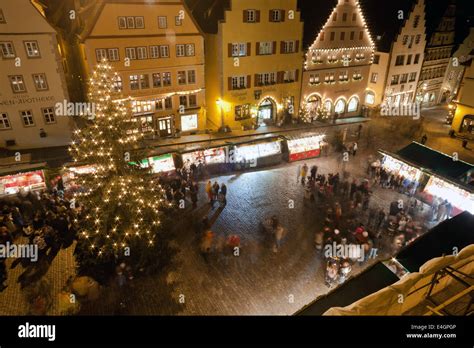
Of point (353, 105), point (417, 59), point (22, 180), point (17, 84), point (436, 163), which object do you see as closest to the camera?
point (22, 180)

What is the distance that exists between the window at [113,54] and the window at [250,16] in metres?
11.9

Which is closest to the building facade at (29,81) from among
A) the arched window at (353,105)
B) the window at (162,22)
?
the window at (162,22)

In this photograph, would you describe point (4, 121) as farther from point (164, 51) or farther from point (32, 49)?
point (164, 51)

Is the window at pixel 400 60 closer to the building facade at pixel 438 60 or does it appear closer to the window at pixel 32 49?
the building facade at pixel 438 60

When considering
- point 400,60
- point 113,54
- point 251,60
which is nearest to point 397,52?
point 400,60

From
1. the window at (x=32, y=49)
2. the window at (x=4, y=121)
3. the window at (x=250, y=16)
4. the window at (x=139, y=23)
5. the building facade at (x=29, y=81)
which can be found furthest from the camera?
the window at (x=250, y=16)

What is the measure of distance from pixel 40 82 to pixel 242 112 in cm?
1795

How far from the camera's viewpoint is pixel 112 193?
14211 millimetres

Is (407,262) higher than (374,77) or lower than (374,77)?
lower

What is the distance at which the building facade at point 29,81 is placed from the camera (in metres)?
23.3

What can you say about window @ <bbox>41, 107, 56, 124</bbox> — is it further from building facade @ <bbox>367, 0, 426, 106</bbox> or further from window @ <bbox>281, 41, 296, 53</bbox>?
building facade @ <bbox>367, 0, 426, 106</bbox>

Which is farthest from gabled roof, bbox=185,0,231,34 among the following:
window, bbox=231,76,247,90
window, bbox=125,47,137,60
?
window, bbox=125,47,137,60

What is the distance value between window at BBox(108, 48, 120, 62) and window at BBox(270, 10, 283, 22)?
1455 centimetres
